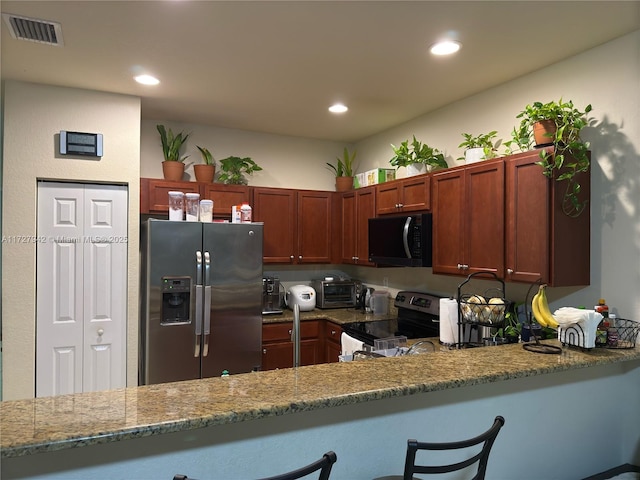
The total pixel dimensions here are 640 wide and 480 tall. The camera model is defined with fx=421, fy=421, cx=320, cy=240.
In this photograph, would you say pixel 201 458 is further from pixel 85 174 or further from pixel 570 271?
pixel 85 174

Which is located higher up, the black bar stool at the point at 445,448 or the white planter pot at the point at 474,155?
the white planter pot at the point at 474,155

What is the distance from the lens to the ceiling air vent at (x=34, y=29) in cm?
211

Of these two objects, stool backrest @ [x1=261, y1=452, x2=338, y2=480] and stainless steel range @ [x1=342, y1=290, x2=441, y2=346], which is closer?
stool backrest @ [x1=261, y1=452, x2=338, y2=480]

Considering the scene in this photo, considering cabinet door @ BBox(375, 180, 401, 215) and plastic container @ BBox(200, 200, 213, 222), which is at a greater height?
cabinet door @ BBox(375, 180, 401, 215)

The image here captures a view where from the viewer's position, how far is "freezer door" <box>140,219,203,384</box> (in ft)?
10.1

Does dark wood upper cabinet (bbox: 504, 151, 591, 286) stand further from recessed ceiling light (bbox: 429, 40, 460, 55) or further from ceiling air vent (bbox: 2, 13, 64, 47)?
ceiling air vent (bbox: 2, 13, 64, 47)

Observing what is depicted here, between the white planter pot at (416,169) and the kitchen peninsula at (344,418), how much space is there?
176 centimetres

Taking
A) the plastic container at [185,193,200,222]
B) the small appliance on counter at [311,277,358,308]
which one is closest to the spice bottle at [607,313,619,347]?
the small appliance on counter at [311,277,358,308]

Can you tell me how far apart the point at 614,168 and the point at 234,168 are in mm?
2942

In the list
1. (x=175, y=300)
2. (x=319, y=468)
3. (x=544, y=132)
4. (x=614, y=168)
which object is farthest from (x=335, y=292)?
(x=319, y=468)

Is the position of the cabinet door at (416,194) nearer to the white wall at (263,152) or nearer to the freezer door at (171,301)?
the white wall at (263,152)

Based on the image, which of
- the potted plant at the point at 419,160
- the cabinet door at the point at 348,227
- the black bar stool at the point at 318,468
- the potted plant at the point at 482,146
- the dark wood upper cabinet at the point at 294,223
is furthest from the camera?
the cabinet door at the point at 348,227

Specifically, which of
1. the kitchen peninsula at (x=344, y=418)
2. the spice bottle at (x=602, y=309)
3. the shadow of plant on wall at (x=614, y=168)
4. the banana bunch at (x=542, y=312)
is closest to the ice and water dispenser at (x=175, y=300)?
the kitchen peninsula at (x=344, y=418)

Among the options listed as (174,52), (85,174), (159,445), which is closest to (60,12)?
(174,52)
